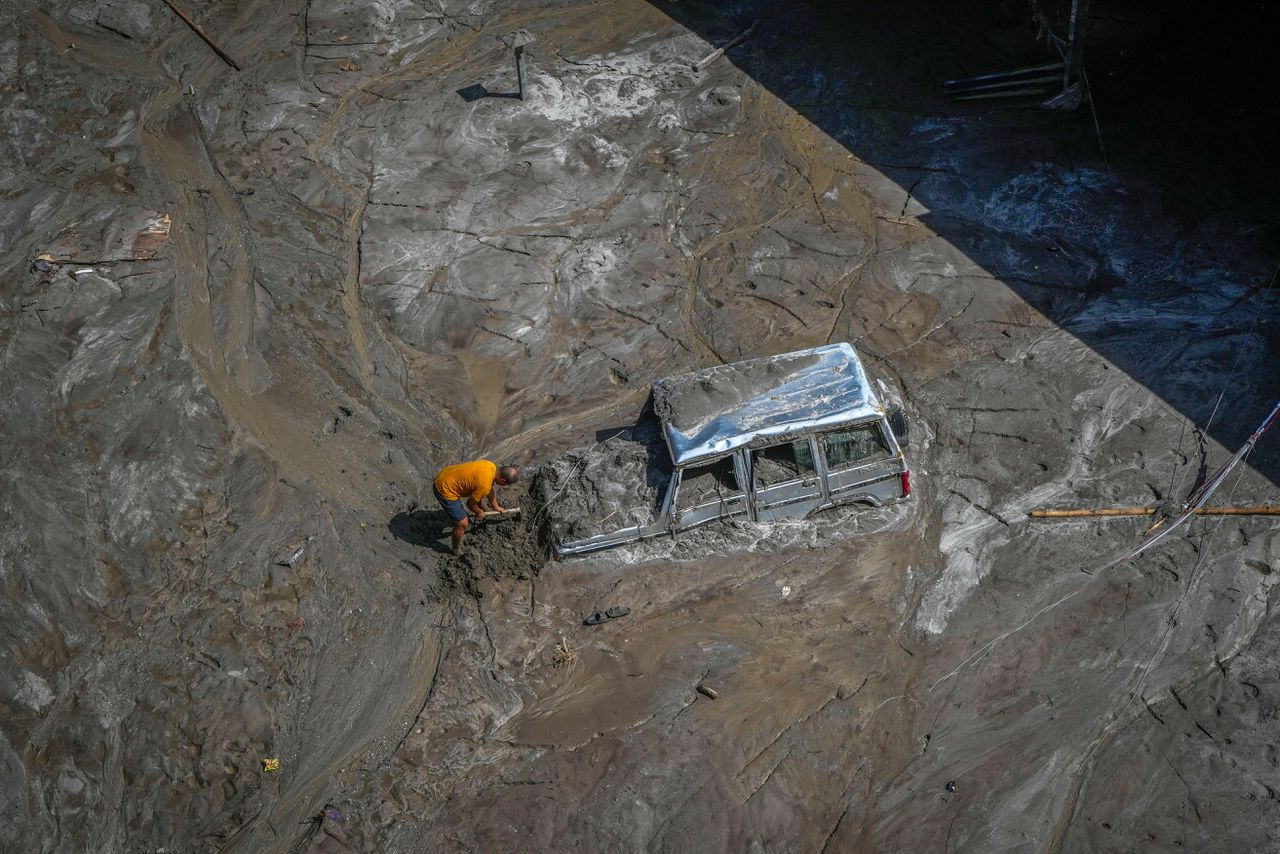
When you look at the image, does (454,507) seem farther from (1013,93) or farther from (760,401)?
(1013,93)

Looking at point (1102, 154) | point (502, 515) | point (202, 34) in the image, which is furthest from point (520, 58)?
point (1102, 154)

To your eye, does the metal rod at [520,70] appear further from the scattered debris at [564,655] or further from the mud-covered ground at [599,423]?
the scattered debris at [564,655]

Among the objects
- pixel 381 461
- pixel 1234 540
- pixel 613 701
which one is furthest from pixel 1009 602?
pixel 381 461

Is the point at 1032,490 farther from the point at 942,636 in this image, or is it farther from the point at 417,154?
the point at 417,154

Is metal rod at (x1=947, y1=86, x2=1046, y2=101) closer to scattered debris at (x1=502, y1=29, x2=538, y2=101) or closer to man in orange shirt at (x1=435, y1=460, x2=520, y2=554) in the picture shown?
scattered debris at (x1=502, y1=29, x2=538, y2=101)

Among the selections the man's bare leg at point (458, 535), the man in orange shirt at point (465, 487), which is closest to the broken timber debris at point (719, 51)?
the man in orange shirt at point (465, 487)

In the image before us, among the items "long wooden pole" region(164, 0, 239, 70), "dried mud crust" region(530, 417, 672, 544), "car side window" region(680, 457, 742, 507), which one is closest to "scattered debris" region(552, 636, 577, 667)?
"dried mud crust" region(530, 417, 672, 544)
